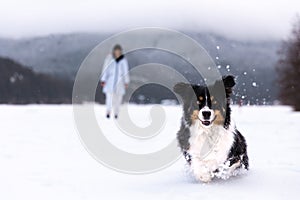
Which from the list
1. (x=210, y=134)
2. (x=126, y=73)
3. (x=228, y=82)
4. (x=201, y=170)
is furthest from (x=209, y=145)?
(x=126, y=73)

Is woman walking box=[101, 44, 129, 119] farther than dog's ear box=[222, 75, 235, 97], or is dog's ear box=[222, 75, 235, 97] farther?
woman walking box=[101, 44, 129, 119]

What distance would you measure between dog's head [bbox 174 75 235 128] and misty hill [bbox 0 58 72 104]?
22.2 m

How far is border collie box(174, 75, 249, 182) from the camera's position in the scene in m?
5.43

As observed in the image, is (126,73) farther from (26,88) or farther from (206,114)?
(26,88)

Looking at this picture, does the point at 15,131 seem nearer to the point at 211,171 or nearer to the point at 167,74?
the point at 167,74

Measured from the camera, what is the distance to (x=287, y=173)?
5.71 metres

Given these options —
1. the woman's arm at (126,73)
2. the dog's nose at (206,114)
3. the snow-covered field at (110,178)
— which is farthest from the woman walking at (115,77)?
the dog's nose at (206,114)

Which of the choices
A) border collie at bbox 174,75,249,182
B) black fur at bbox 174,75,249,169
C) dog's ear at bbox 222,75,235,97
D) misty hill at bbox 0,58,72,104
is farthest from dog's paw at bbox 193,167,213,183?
misty hill at bbox 0,58,72,104

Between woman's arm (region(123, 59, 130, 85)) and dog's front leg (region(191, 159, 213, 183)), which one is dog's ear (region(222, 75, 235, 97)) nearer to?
dog's front leg (region(191, 159, 213, 183))

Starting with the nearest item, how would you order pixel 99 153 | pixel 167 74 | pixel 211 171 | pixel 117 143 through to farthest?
1. pixel 211 171
2. pixel 167 74
3. pixel 99 153
4. pixel 117 143

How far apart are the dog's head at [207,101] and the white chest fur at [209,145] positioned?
0.10 m

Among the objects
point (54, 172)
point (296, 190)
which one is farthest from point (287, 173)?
point (54, 172)

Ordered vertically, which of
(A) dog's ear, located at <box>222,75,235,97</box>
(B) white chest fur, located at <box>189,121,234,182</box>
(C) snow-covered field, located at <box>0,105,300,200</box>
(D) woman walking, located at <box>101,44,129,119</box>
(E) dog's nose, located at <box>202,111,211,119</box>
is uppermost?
(D) woman walking, located at <box>101,44,129,119</box>

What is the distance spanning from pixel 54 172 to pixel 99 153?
203 centimetres
